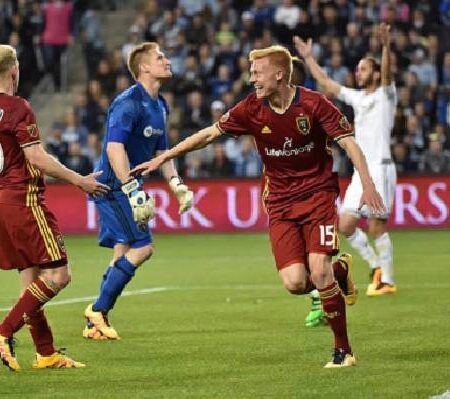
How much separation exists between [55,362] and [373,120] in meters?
6.10

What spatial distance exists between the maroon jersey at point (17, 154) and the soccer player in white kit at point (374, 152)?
5.39 m

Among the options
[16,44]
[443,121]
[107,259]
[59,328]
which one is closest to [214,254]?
[107,259]

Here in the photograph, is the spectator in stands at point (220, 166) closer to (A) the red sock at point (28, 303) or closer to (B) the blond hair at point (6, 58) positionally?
(A) the red sock at point (28, 303)

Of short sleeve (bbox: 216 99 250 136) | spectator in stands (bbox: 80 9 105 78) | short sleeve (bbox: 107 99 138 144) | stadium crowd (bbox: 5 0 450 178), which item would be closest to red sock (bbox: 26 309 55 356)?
short sleeve (bbox: 216 99 250 136)

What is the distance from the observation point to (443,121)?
82.0ft

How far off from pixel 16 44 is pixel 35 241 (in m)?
19.9

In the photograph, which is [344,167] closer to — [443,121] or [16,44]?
[443,121]

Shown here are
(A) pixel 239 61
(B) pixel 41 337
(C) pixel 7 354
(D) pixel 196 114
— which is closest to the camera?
(C) pixel 7 354

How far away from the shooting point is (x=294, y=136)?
32.0 feet

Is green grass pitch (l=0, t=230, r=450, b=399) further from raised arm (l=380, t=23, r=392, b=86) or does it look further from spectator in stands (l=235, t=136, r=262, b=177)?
spectator in stands (l=235, t=136, r=262, b=177)

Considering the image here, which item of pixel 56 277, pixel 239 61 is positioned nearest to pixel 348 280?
pixel 56 277

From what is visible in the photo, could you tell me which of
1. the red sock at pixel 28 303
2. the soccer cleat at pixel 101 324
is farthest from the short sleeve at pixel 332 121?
the soccer cleat at pixel 101 324

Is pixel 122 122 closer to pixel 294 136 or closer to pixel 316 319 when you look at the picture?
pixel 294 136

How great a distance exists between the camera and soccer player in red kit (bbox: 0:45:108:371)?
943 cm
